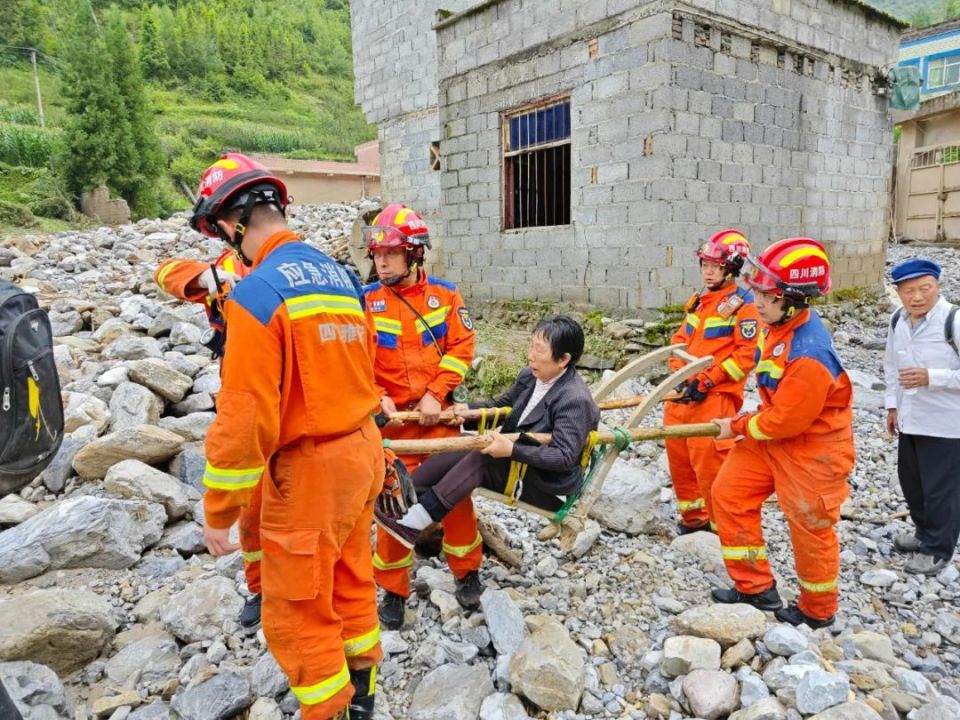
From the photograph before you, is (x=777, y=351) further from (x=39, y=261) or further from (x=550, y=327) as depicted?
(x=39, y=261)

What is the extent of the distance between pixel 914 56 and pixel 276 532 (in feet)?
115

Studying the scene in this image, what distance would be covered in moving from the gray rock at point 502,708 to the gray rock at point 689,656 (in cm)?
61

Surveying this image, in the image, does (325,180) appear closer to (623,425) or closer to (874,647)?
(623,425)

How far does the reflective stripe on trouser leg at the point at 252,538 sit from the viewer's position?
7.82 feet

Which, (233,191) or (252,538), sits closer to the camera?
(233,191)

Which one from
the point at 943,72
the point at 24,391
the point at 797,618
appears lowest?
the point at 797,618

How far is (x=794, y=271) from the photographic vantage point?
109 inches

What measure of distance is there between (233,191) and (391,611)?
1.97 metres

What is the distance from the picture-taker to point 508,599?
2.87 metres

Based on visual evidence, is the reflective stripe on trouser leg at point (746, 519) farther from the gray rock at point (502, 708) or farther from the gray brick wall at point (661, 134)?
the gray brick wall at point (661, 134)

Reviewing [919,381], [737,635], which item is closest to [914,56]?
[919,381]

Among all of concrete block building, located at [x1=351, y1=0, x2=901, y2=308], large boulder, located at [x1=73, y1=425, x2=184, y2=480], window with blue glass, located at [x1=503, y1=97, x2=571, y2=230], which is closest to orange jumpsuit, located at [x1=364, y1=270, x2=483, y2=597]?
large boulder, located at [x1=73, y1=425, x2=184, y2=480]

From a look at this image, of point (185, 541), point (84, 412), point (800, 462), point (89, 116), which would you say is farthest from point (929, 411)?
point (89, 116)

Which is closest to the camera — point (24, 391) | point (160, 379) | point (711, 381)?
point (24, 391)
